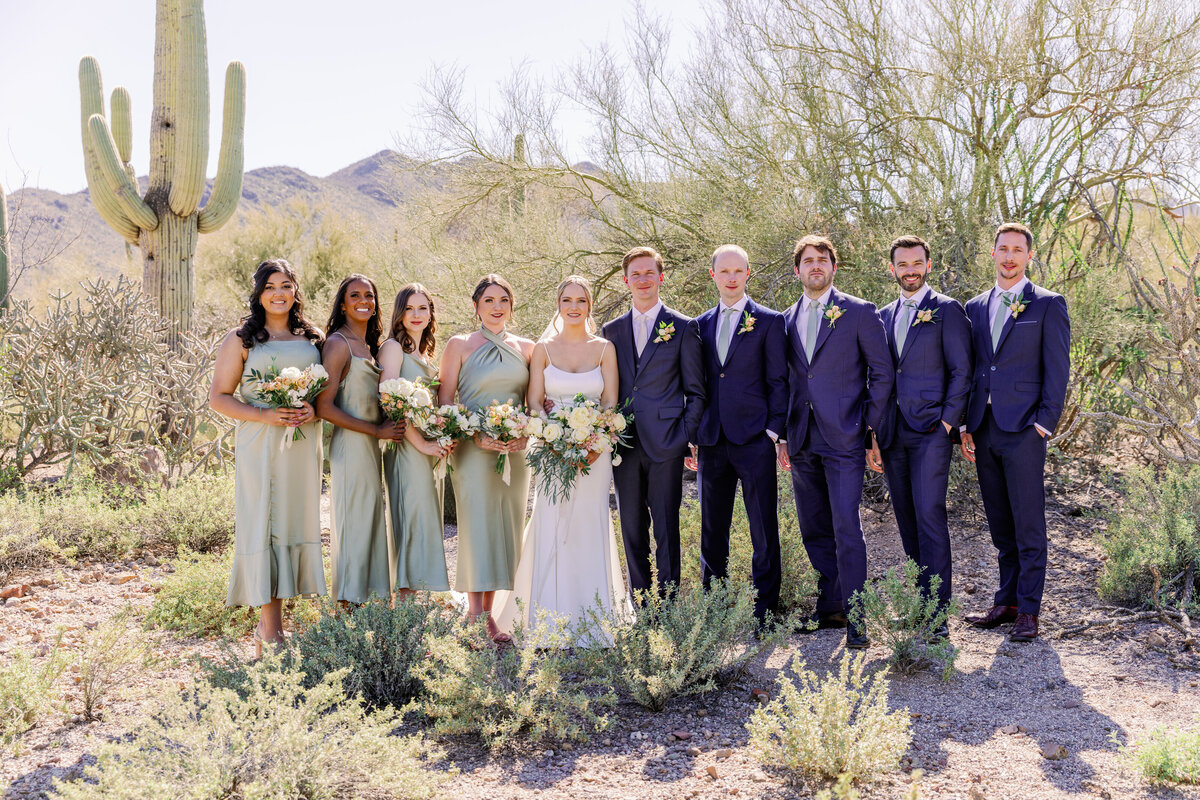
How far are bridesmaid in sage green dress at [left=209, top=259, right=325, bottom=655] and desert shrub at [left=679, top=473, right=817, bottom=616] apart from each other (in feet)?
7.51

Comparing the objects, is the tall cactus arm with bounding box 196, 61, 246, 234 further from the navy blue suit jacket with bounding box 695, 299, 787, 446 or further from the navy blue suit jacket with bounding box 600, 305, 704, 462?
the navy blue suit jacket with bounding box 695, 299, 787, 446

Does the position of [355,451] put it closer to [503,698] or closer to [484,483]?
[484,483]

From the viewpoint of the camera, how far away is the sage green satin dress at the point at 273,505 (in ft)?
15.9

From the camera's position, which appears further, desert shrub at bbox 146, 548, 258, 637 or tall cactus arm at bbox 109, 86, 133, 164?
tall cactus arm at bbox 109, 86, 133, 164

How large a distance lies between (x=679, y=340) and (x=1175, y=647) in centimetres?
323

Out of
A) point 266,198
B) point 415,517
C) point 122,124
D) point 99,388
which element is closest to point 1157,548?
point 415,517

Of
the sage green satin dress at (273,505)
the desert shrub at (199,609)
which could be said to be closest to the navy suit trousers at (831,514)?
the sage green satin dress at (273,505)

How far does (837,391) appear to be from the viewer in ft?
16.4

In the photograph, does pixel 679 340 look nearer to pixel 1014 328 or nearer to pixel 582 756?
pixel 1014 328

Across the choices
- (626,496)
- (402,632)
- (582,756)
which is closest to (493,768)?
(582,756)

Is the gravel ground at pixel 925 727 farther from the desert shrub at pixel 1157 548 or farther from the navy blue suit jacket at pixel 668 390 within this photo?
the navy blue suit jacket at pixel 668 390

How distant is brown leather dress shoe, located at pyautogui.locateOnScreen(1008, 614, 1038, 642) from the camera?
5027 millimetres

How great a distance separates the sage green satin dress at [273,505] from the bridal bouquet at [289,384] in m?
0.09

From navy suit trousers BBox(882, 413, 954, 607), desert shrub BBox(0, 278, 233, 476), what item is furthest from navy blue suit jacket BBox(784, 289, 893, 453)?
desert shrub BBox(0, 278, 233, 476)
